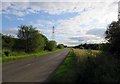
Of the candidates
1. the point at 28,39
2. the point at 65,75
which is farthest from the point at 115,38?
the point at 28,39

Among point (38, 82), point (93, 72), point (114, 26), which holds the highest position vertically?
point (114, 26)

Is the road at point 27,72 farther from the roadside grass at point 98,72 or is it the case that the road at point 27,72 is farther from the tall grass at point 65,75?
the roadside grass at point 98,72

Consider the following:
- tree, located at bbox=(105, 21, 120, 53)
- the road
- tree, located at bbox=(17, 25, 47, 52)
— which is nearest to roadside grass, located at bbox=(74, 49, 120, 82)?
the road

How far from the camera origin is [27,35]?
63.8 m

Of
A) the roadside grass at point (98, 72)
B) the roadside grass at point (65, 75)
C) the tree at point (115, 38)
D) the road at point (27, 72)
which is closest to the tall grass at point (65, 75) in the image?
the roadside grass at point (65, 75)

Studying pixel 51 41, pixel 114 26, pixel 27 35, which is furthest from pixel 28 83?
pixel 51 41

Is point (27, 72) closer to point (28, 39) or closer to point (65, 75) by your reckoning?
point (65, 75)

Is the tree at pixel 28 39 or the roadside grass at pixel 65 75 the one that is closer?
the roadside grass at pixel 65 75

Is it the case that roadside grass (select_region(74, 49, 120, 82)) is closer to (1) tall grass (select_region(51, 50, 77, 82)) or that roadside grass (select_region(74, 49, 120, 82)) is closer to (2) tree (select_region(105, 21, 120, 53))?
(1) tall grass (select_region(51, 50, 77, 82))

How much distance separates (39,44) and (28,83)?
51339mm

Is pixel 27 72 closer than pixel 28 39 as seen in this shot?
Yes

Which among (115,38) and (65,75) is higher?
(115,38)

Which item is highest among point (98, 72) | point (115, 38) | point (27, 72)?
point (115, 38)

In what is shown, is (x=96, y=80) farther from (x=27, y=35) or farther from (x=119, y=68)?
(x=27, y=35)
